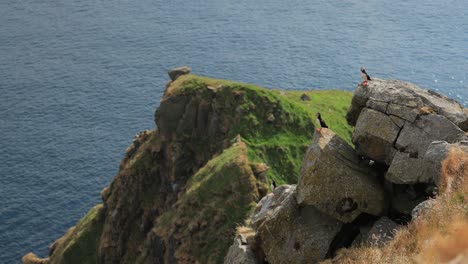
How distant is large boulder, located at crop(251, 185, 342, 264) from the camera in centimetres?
2986

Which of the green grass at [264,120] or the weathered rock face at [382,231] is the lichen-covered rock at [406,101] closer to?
the weathered rock face at [382,231]

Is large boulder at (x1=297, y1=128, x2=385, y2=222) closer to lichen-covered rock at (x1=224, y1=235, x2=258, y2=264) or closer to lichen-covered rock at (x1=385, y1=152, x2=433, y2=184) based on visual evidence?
lichen-covered rock at (x1=385, y1=152, x2=433, y2=184)

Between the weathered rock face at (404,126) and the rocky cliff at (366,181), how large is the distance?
0.17 ft

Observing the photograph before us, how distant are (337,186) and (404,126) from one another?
551 centimetres

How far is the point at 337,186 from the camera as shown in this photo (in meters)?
30.4

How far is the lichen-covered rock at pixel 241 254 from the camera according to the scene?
1235 inches

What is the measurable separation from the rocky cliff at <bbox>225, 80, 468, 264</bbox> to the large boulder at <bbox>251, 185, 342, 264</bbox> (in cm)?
6

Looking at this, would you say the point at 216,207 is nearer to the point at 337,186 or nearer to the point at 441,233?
the point at 337,186

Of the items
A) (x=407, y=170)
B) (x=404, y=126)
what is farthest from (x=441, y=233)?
(x=404, y=126)

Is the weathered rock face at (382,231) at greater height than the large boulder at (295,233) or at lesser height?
greater

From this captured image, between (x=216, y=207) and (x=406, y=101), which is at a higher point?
(x=406, y=101)

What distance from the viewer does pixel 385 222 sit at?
94.5 ft

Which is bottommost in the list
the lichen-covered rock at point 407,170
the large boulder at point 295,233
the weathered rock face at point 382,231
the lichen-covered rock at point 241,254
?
the lichen-covered rock at point 241,254

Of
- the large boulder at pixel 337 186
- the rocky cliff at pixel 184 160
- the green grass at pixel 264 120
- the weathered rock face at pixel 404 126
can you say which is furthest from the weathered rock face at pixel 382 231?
the green grass at pixel 264 120
